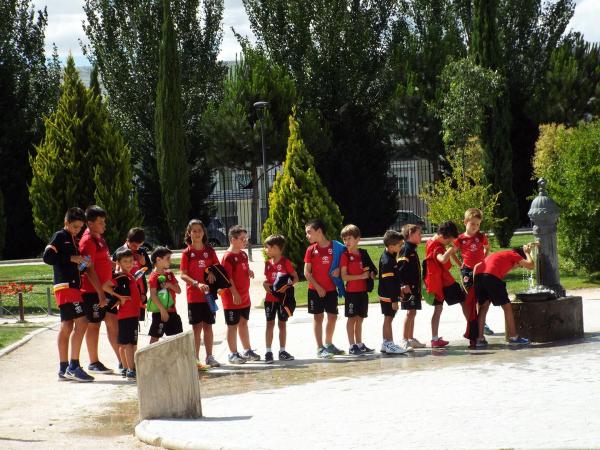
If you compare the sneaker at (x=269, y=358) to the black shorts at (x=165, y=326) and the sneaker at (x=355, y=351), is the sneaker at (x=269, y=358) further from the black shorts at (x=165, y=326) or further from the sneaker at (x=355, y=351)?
the black shorts at (x=165, y=326)

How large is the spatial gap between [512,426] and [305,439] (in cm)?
142

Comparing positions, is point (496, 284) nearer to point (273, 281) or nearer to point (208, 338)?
point (273, 281)

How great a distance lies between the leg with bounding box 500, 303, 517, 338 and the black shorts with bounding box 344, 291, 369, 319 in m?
1.55

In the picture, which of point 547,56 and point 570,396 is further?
point 547,56

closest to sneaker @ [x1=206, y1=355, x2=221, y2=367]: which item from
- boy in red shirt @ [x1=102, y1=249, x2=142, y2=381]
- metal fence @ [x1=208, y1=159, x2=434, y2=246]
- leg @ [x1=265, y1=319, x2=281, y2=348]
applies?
leg @ [x1=265, y1=319, x2=281, y2=348]

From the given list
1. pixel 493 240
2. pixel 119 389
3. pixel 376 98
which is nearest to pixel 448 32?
pixel 376 98

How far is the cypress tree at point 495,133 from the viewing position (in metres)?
31.3

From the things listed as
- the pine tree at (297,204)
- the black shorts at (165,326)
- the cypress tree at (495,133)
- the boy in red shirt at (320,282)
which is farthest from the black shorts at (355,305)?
the cypress tree at (495,133)

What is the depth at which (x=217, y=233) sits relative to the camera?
4456 cm

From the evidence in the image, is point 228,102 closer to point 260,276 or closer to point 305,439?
point 260,276

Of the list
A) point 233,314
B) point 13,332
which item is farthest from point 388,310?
point 13,332

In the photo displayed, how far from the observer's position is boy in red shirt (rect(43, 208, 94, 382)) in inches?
442

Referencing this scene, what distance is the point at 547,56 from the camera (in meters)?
47.8

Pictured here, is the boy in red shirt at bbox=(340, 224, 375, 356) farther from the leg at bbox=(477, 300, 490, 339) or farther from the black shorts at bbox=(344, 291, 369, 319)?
the leg at bbox=(477, 300, 490, 339)
